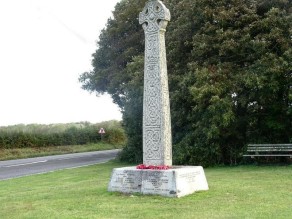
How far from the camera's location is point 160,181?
1031 cm

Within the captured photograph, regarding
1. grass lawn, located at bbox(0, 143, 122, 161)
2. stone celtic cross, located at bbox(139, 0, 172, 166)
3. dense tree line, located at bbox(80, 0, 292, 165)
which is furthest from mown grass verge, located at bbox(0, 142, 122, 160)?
stone celtic cross, located at bbox(139, 0, 172, 166)

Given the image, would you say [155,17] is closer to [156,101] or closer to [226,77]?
[156,101]

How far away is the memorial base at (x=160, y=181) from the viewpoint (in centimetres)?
1014

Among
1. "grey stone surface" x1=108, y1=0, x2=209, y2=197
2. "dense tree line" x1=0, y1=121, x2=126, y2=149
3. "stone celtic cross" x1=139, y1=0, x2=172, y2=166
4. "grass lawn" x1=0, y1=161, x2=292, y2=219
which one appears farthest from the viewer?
"dense tree line" x1=0, y1=121, x2=126, y2=149

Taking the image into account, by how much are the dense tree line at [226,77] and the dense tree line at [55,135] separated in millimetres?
15976

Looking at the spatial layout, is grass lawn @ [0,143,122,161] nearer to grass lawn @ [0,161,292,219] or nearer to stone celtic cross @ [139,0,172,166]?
grass lawn @ [0,161,292,219]

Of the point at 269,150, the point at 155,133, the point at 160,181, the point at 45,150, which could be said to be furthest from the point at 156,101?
the point at 45,150

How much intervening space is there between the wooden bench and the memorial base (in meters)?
8.33

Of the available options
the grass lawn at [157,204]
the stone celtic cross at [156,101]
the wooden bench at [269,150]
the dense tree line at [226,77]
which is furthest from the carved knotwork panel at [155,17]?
the wooden bench at [269,150]

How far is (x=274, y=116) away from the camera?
19.7m

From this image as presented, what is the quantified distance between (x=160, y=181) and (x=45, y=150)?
89.9 feet

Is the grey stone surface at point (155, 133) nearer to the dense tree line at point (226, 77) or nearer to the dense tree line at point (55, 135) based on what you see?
the dense tree line at point (226, 77)

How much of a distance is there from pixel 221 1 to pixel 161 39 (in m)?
9.59

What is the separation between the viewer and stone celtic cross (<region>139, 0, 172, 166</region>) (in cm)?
1112
